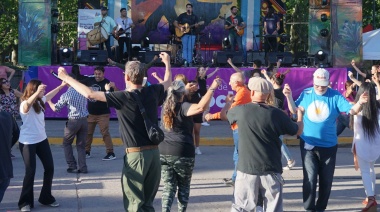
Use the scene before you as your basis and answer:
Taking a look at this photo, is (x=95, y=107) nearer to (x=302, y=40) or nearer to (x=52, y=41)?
(x=52, y=41)

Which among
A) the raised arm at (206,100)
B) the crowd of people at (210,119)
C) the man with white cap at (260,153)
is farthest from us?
the raised arm at (206,100)

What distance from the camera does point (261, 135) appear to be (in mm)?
7102

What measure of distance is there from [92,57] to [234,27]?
4.52 m

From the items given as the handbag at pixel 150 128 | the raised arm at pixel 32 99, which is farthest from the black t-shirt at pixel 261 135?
the raised arm at pixel 32 99

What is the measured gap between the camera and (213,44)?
77.9 feet

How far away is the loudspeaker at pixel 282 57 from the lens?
2125 cm

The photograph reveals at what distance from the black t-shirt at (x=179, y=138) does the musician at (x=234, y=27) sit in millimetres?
14355

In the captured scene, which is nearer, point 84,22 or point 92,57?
point 92,57

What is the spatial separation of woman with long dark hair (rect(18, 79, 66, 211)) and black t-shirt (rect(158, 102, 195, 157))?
188 cm

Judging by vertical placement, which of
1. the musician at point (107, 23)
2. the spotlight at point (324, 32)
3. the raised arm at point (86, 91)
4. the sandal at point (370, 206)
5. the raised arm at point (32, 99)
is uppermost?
the musician at point (107, 23)

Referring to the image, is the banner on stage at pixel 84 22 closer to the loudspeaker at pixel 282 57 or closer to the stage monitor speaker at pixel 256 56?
the stage monitor speaker at pixel 256 56

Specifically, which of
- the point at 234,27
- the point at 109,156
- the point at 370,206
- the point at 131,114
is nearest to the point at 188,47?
the point at 234,27

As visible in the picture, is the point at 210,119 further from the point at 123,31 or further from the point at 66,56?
the point at 123,31

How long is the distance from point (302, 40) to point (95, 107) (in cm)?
2120
